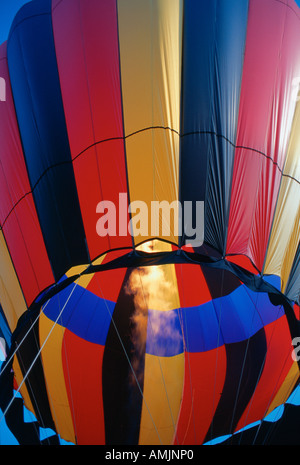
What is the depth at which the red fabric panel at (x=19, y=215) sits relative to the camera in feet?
7.59

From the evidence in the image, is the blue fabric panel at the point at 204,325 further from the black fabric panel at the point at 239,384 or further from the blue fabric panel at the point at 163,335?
the black fabric panel at the point at 239,384

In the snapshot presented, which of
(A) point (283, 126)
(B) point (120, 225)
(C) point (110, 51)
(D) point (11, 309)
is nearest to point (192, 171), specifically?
(B) point (120, 225)

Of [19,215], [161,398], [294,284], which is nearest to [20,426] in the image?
[161,398]

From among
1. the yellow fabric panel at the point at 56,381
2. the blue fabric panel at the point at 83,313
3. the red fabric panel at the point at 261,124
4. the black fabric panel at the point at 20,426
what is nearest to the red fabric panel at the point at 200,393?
the blue fabric panel at the point at 83,313

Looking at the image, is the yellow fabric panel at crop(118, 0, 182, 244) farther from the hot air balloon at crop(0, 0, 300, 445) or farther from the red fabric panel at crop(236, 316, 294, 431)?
the red fabric panel at crop(236, 316, 294, 431)

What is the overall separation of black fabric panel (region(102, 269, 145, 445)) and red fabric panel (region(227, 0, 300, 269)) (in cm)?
181

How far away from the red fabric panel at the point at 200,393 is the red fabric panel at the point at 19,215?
6.59ft

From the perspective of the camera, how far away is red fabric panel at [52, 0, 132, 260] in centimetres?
217

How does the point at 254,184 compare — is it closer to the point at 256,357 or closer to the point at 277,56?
the point at 277,56

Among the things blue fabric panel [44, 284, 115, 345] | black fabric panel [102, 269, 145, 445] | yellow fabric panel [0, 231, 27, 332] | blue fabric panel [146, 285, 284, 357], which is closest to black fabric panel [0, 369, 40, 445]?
black fabric panel [102, 269, 145, 445]

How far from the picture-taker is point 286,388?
3.01 metres
